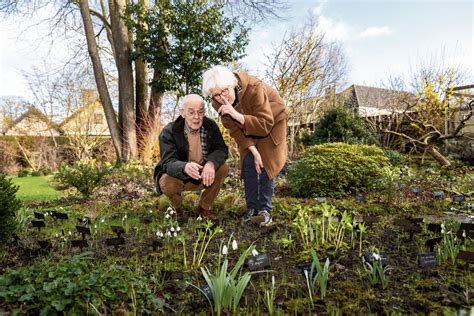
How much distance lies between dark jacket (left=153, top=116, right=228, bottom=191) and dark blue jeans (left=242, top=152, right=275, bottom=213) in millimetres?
247

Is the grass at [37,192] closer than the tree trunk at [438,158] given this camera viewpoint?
Yes

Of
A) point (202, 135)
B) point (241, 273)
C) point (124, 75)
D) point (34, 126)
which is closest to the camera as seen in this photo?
point (241, 273)

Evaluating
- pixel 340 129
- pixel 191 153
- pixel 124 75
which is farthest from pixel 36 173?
pixel 191 153

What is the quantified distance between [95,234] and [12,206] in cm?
73

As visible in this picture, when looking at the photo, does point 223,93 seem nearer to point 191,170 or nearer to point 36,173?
point 191,170

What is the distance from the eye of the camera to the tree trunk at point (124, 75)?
10422 millimetres

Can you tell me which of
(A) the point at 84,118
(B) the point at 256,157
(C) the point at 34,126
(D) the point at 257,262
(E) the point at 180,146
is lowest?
(D) the point at 257,262

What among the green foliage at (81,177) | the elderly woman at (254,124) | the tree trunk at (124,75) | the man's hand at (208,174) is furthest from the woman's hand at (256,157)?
the tree trunk at (124,75)

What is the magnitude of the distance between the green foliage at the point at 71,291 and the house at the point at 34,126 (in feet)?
59.5

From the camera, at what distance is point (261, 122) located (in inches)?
125

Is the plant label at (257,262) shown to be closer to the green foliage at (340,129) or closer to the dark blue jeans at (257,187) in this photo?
the dark blue jeans at (257,187)

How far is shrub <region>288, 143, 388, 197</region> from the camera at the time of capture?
226 inches

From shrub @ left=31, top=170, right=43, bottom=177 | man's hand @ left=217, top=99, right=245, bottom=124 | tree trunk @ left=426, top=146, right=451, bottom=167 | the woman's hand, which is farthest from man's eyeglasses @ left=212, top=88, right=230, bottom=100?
shrub @ left=31, top=170, right=43, bottom=177

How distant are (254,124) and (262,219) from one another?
2.79 ft
